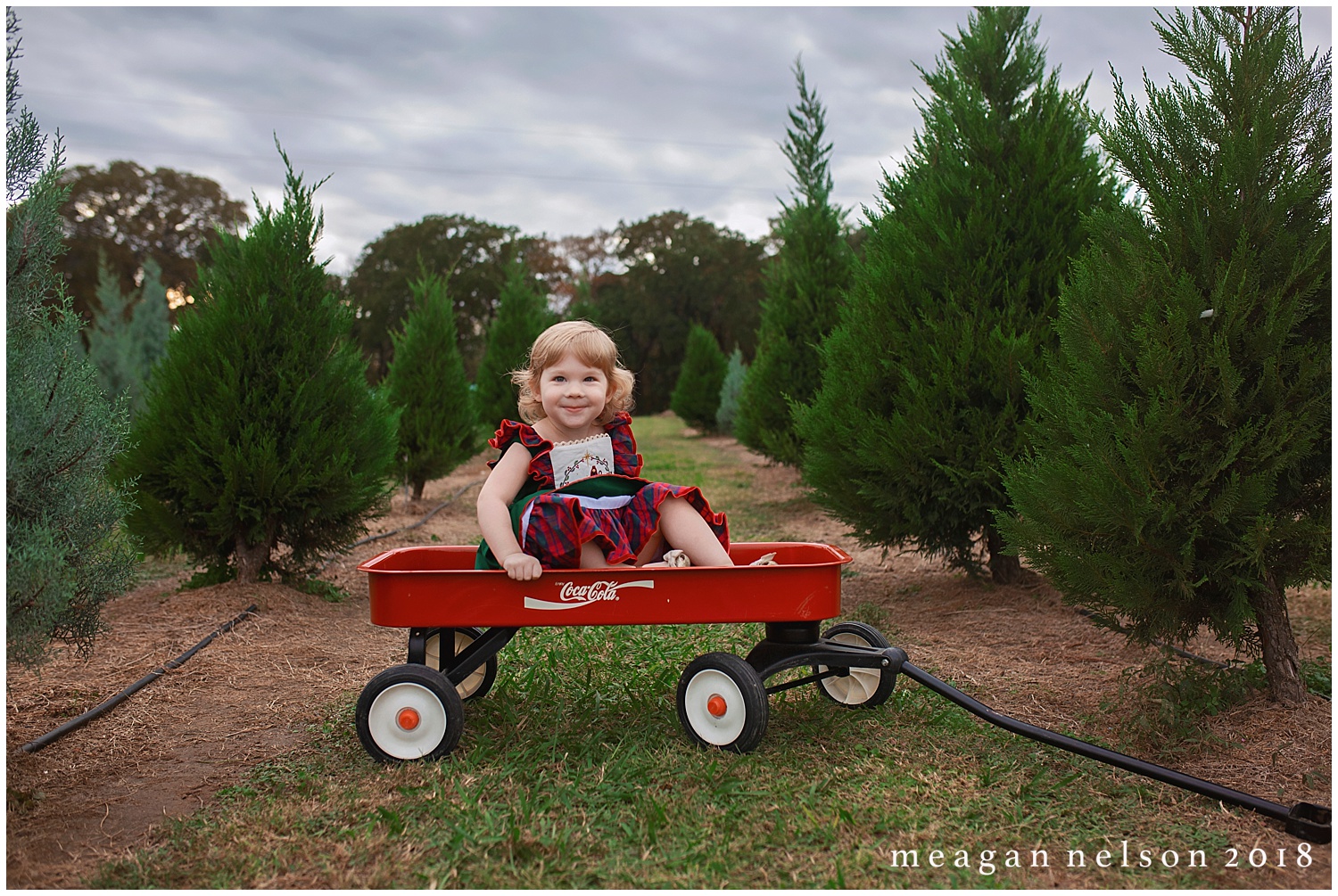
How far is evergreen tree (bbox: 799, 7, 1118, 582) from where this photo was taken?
17.5 ft

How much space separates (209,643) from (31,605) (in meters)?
2.39

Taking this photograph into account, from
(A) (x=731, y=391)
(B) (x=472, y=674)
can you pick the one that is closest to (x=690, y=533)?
(B) (x=472, y=674)

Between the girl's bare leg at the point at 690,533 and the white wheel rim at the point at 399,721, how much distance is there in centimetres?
102

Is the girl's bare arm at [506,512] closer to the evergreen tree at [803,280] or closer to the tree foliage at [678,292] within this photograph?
the evergreen tree at [803,280]

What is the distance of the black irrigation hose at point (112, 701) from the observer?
331 centimetres

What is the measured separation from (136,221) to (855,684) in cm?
3703

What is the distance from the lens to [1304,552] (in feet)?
10.3

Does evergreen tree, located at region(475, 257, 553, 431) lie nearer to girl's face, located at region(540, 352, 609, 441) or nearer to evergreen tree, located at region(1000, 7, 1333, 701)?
girl's face, located at region(540, 352, 609, 441)

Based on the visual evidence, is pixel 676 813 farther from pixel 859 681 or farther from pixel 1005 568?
pixel 1005 568

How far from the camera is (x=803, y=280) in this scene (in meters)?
11.7

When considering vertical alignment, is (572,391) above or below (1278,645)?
above

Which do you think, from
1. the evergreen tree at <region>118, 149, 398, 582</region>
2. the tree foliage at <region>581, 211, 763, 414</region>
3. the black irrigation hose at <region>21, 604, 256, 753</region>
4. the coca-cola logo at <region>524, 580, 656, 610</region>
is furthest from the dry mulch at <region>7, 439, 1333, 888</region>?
the tree foliage at <region>581, 211, 763, 414</region>

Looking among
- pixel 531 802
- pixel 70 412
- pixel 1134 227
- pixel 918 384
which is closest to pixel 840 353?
pixel 918 384

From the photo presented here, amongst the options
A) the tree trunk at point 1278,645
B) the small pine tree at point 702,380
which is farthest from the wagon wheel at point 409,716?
the small pine tree at point 702,380
